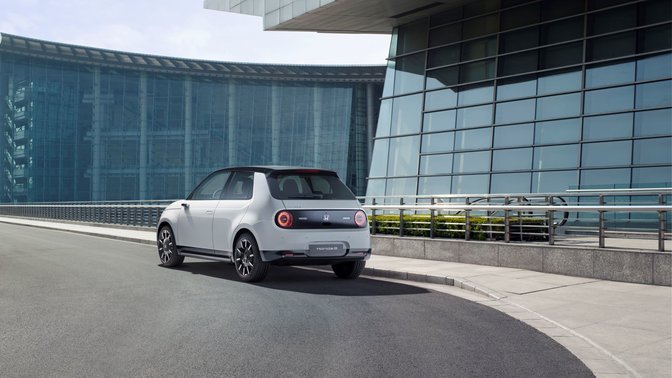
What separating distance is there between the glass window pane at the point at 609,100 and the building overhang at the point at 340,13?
19.8ft

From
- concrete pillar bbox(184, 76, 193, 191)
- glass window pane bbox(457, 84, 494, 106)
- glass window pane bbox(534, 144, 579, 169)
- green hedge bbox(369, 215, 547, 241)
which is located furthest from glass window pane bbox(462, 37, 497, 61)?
concrete pillar bbox(184, 76, 193, 191)

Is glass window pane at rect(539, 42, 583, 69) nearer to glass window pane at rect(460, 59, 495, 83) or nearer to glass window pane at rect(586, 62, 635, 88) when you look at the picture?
glass window pane at rect(586, 62, 635, 88)

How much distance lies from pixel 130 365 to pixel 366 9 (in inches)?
854

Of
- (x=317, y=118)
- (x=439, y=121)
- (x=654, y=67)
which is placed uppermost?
(x=317, y=118)

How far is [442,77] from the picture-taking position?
25.7 m

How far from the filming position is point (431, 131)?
84.0 ft

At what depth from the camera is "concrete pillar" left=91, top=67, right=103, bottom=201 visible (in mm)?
74250

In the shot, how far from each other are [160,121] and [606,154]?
63.1 meters

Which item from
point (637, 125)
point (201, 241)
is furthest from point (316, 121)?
point (201, 241)

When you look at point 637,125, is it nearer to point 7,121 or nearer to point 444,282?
point 444,282

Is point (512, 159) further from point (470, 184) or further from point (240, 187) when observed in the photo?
point (240, 187)

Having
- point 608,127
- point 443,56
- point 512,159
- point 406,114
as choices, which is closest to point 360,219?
point 608,127

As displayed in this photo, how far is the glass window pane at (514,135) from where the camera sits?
22.6 meters

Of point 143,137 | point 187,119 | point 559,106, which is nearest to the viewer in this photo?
point 559,106
